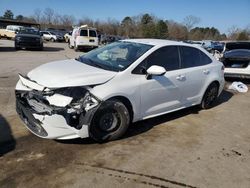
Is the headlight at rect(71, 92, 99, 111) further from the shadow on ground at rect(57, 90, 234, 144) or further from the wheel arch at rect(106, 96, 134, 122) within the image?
the shadow on ground at rect(57, 90, 234, 144)

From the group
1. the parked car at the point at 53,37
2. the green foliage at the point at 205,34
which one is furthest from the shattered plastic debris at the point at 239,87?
the green foliage at the point at 205,34

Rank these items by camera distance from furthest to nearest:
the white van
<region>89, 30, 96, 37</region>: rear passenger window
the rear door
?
<region>89, 30, 96, 37</region>: rear passenger window
the white van
the rear door

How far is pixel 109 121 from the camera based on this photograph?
15.6 ft

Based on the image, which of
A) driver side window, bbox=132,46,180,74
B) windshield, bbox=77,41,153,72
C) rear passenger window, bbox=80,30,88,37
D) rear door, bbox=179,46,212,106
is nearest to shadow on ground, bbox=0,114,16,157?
windshield, bbox=77,41,153,72

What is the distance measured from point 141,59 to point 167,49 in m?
0.82

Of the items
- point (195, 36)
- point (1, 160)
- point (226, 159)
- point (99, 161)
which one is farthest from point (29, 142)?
point (195, 36)

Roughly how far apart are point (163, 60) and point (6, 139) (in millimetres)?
3029

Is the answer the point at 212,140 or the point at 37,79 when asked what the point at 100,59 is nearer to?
the point at 37,79

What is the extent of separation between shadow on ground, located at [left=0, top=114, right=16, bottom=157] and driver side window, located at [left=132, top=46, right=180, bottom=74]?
7.24ft

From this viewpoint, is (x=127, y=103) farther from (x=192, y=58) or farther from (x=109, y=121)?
(x=192, y=58)

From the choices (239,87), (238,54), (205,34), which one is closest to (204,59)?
(239,87)

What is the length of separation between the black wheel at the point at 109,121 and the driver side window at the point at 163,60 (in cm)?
71

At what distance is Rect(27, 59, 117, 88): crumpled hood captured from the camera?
4.41 m

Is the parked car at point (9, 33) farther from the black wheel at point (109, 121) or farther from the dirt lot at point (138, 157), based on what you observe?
the black wheel at point (109, 121)
